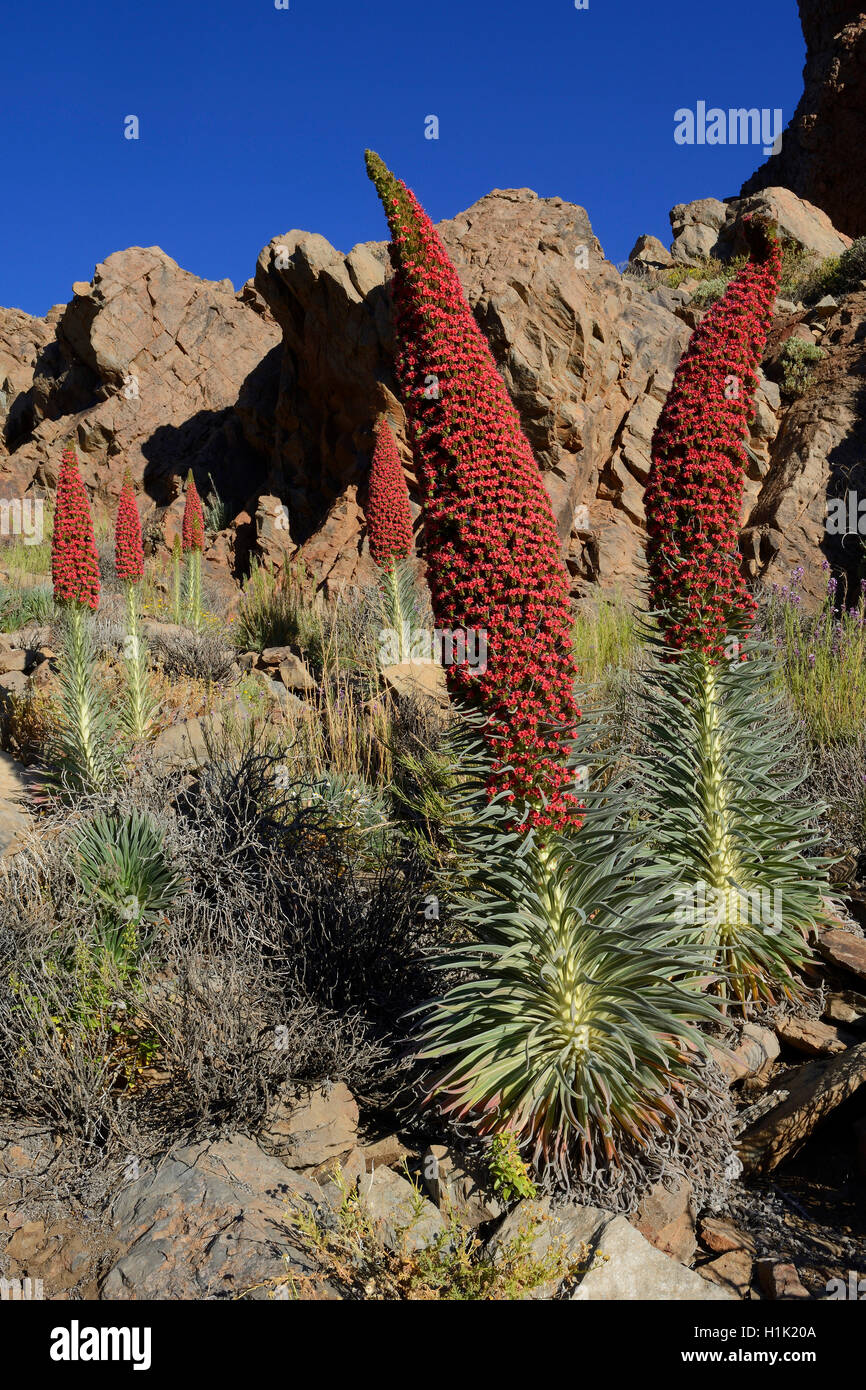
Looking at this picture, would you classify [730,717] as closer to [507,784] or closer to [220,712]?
[507,784]

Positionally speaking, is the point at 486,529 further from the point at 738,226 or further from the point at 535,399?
the point at 738,226

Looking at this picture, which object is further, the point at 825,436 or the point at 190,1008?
the point at 825,436

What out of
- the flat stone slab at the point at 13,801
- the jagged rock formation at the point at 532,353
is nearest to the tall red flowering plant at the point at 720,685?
the flat stone slab at the point at 13,801

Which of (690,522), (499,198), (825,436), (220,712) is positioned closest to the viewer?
(690,522)

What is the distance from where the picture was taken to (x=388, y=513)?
26.3 feet

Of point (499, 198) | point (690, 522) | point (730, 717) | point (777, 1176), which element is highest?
point (499, 198)

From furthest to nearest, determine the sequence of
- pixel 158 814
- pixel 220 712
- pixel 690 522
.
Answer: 1. pixel 220 712
2. pixel 158 814
3. pixel 690 522

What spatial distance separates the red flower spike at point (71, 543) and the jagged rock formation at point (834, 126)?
17.7 meters

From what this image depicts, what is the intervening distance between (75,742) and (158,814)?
1.46m

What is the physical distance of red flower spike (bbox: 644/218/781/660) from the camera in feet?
10.8

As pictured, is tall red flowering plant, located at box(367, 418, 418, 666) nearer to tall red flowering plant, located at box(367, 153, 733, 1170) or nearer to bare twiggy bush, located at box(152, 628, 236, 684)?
bare twiggy bush, located at box(152, 628, 236, 684)

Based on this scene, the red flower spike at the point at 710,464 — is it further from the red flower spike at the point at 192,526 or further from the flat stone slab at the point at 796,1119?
the red flower spike at the point at 192,526

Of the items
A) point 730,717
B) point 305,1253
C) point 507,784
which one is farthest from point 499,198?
point 305,1253

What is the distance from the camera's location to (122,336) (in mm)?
Answer: 15828
